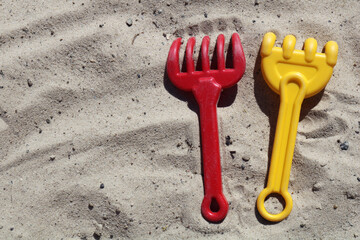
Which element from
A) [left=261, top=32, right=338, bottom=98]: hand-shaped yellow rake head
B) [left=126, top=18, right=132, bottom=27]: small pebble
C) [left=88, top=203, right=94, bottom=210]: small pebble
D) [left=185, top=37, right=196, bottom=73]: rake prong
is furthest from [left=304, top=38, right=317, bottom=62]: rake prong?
[left=88, top=203, right=94, bottom=210]: small pebble

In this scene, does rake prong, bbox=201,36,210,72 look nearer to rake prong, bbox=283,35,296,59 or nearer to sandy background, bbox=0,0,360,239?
sandy background, bbox=0,0,360,239

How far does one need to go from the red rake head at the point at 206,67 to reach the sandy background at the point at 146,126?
5 cm

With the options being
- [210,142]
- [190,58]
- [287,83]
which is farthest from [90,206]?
[287,83]

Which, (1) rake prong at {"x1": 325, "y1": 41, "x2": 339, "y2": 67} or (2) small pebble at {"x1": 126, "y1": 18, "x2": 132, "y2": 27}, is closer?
(1) rake prong at {"x1": 325, "y1": 41, "x2": 339, "y2": 67}

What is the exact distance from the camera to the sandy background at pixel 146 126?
1193mm

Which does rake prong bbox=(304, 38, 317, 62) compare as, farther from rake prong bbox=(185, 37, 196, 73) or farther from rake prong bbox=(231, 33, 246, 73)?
rake prong bbox=(185, 37, 196, 73)

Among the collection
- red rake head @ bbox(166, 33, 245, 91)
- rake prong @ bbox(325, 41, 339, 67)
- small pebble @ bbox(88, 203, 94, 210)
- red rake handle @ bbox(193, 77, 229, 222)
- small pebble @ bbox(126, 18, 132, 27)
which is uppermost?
small pebble @ bbox(126, 18, 132, 27)

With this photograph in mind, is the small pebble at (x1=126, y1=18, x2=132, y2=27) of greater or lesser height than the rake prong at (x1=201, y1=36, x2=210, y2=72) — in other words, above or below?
above

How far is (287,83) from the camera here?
45.8 inches

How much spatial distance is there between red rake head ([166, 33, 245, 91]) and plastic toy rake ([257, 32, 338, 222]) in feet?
0.24

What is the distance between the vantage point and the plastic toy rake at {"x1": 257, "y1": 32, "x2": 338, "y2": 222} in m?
1.15

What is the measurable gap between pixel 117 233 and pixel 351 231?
685mm

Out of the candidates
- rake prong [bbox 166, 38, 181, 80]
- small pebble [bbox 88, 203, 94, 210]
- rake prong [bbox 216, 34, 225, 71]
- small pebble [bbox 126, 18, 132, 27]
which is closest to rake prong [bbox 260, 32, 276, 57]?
rake prong [bbox 216, 34, 225, 71]

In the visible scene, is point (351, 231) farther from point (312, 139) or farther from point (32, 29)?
point (32, 29)
